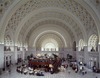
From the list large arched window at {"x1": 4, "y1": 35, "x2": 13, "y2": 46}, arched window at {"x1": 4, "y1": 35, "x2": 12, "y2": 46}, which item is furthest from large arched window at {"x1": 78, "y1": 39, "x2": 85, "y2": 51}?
arched window at {"x1": 4, "y1": 35, "x2": 12, "y2": 46}

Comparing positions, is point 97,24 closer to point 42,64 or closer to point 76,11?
point 76,11

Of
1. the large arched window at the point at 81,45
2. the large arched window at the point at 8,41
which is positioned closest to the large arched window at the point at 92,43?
the large arched window at the point at 81,45

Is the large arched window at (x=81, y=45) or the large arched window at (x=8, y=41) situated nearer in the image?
the large arched window at (x=8, y=41)

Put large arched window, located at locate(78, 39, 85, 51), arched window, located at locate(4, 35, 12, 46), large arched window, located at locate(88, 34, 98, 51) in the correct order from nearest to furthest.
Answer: large arched window, located at locate(88, 34, 98, 51) → arched window, located at locate(4, 35, 12, 46) → large arched window, located at locate(78, 39, 85, 51)

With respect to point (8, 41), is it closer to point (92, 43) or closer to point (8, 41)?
point (8, 41)

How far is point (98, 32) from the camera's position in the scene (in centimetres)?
3150

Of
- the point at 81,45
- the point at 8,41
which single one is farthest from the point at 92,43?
the point at 8,41

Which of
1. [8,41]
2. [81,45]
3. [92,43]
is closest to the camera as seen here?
[92,43]

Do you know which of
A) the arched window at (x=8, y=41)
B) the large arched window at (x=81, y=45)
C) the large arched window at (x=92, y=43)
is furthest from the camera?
the large arched window at (x=81, y=45)

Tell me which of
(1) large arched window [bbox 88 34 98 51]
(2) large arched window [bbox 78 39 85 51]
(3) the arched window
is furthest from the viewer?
(2) large arched window [bbox 78 39 85 51]

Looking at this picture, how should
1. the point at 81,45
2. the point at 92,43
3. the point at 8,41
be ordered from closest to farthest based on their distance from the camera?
the point at 92,43 < the point at 8,41 < the point at 81,45

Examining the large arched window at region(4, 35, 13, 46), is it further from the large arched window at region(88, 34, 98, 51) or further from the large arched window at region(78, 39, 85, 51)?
the large arched window at region(78, 39, 85, 51)

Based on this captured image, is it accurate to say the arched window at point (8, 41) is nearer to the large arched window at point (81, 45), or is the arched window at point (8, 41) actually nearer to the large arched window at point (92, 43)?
the large arched window at point (92, 43)

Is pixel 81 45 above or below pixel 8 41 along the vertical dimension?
below
